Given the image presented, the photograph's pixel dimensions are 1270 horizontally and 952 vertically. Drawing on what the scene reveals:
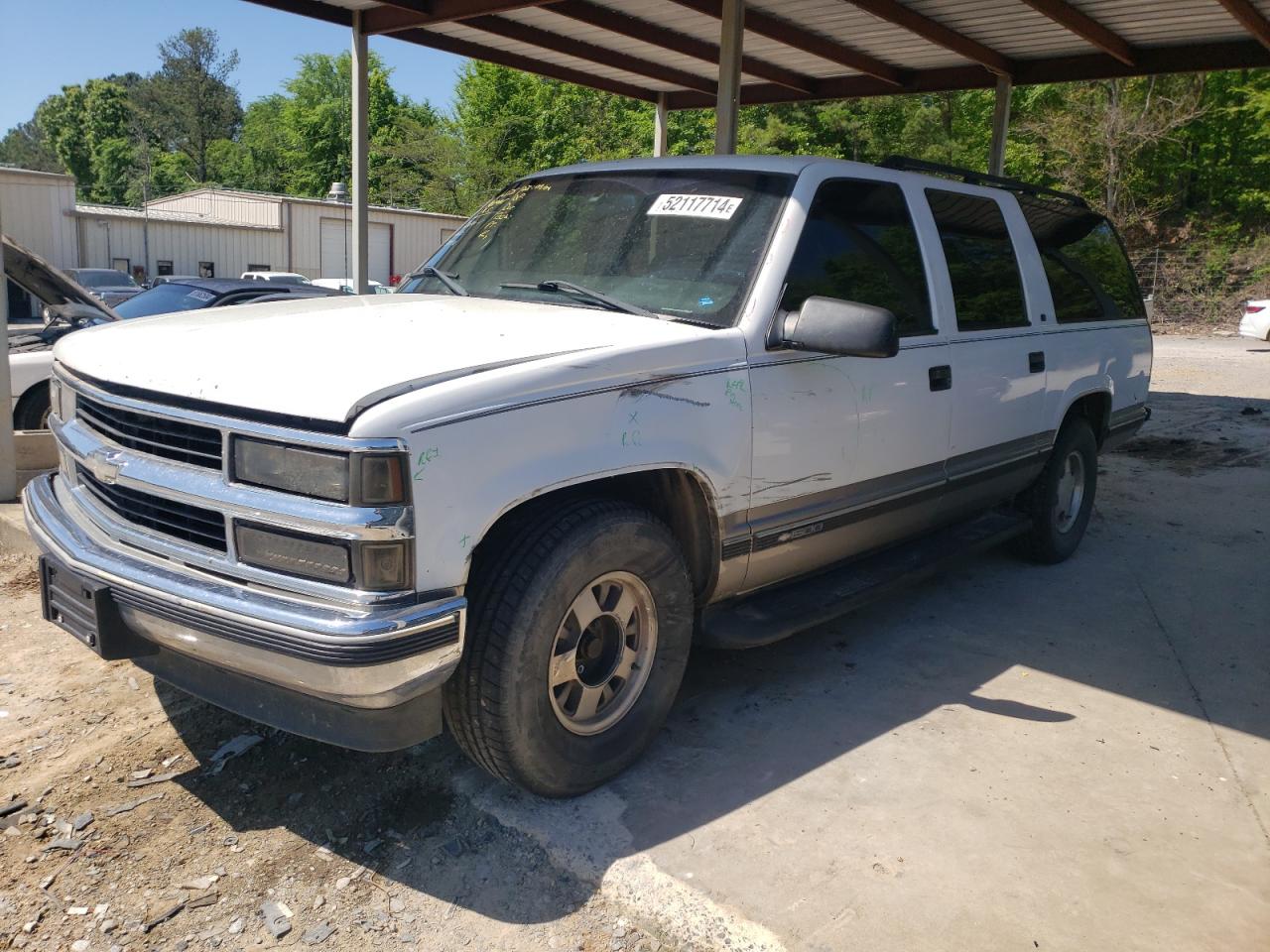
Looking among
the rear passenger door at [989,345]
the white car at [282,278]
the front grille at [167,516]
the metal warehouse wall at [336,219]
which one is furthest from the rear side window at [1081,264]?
the metal warehouse wall at [336,219]

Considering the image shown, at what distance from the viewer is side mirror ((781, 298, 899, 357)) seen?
10.9ft

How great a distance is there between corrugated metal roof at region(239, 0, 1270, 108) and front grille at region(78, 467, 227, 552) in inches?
249

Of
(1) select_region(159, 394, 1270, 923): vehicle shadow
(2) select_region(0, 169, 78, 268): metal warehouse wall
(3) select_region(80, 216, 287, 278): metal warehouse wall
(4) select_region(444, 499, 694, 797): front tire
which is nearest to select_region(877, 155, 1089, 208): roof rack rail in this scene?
(1) select_region(159, 394, 1270, 923): vehicle shadow

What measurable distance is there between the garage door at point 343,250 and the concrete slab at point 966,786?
3663 cm

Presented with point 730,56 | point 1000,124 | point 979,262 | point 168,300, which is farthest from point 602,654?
point 1000,124

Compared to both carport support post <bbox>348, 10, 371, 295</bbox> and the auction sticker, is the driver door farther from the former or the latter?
carport support post <bbox>348, 10, 371, 295</bbox>

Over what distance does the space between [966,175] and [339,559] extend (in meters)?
3.91

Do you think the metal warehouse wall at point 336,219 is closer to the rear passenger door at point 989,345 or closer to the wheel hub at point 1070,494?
the wheel hub at point 1070,494

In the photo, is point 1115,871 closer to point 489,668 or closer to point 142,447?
point 489,668

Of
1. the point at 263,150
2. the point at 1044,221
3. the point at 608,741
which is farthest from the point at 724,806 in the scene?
the point at 263,150

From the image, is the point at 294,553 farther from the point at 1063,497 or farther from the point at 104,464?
the point at 1063,497

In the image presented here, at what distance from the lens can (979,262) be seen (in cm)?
488

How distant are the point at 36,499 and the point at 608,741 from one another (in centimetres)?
211

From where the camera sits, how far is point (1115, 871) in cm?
302
